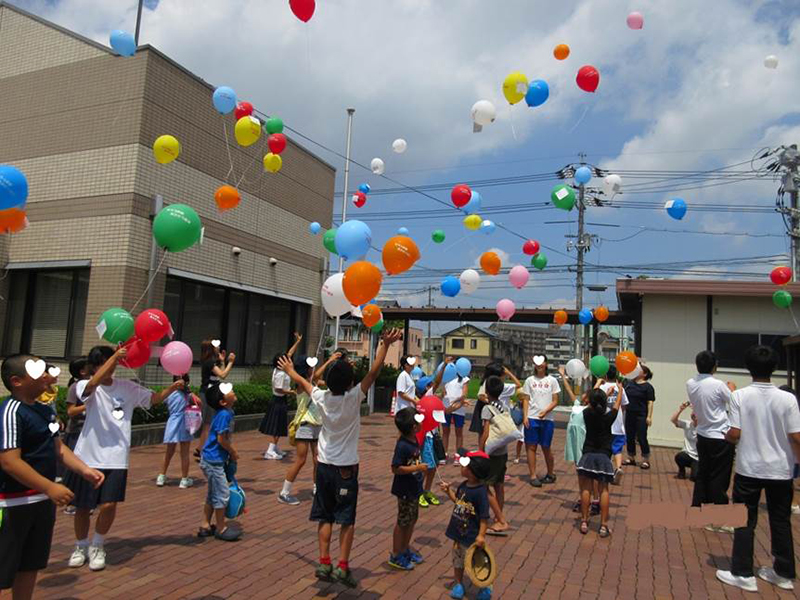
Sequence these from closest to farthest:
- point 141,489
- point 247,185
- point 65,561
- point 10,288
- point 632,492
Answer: point 65,561, point 141,489, point 632,492, point 10,288, point 247,185

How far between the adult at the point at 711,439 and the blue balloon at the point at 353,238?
12.3ft

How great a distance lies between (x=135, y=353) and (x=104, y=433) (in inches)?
33.3

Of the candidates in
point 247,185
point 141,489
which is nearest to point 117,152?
point 247,185

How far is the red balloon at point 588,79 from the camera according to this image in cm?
829

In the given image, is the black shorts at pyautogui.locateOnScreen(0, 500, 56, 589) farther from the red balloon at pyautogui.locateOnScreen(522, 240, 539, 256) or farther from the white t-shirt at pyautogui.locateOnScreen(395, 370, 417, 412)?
the red balloon at pyautogui.locateOnScreen(522, 240, 539, 256)

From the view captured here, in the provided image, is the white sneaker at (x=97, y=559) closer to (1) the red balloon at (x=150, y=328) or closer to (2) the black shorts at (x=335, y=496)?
(2) the black shorts at (x=335, y=496)

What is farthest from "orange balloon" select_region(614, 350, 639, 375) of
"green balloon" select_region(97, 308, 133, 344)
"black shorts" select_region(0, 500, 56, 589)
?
"black shorts" select_region(0, 500, 56, 589)

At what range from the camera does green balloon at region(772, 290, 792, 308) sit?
11.6 m

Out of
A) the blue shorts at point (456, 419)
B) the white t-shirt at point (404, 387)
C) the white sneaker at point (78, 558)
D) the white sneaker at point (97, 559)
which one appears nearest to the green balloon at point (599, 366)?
the blue shorts at point (456, 419)

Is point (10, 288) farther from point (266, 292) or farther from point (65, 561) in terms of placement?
point (65, 561)

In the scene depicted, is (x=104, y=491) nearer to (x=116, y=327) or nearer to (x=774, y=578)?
(x=116, y=327)

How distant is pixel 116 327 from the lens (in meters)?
5.16

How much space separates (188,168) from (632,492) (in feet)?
36.7

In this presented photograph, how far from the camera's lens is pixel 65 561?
4.48 metres
